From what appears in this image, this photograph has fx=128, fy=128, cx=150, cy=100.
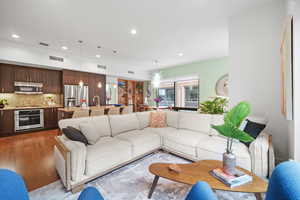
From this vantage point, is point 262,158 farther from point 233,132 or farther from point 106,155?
point 106,155

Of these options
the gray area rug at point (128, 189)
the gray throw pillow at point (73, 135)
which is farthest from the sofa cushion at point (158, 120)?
the gray throw pillow at point (73, 135)

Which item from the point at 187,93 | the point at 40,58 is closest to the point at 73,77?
the point at 40,58

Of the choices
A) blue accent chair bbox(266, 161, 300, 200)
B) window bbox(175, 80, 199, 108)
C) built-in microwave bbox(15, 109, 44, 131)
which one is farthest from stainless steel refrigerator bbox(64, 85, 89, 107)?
blue accent chair bbox(266, 161, 300, 200)

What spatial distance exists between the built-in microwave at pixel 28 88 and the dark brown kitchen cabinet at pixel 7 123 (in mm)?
769

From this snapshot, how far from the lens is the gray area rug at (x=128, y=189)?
1.61 meters

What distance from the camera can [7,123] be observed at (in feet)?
13.5

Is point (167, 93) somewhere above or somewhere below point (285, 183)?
above

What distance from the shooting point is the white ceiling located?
233cm

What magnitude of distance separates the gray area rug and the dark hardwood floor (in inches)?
11.6

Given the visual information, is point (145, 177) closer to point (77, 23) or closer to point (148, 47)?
point (77, 23)

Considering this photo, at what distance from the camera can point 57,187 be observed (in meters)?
1.80

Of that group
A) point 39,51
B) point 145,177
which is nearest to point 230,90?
point 145,177

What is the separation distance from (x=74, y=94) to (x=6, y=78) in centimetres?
203

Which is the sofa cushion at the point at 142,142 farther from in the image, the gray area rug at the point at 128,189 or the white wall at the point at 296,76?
the white wall at the point at 296,76
